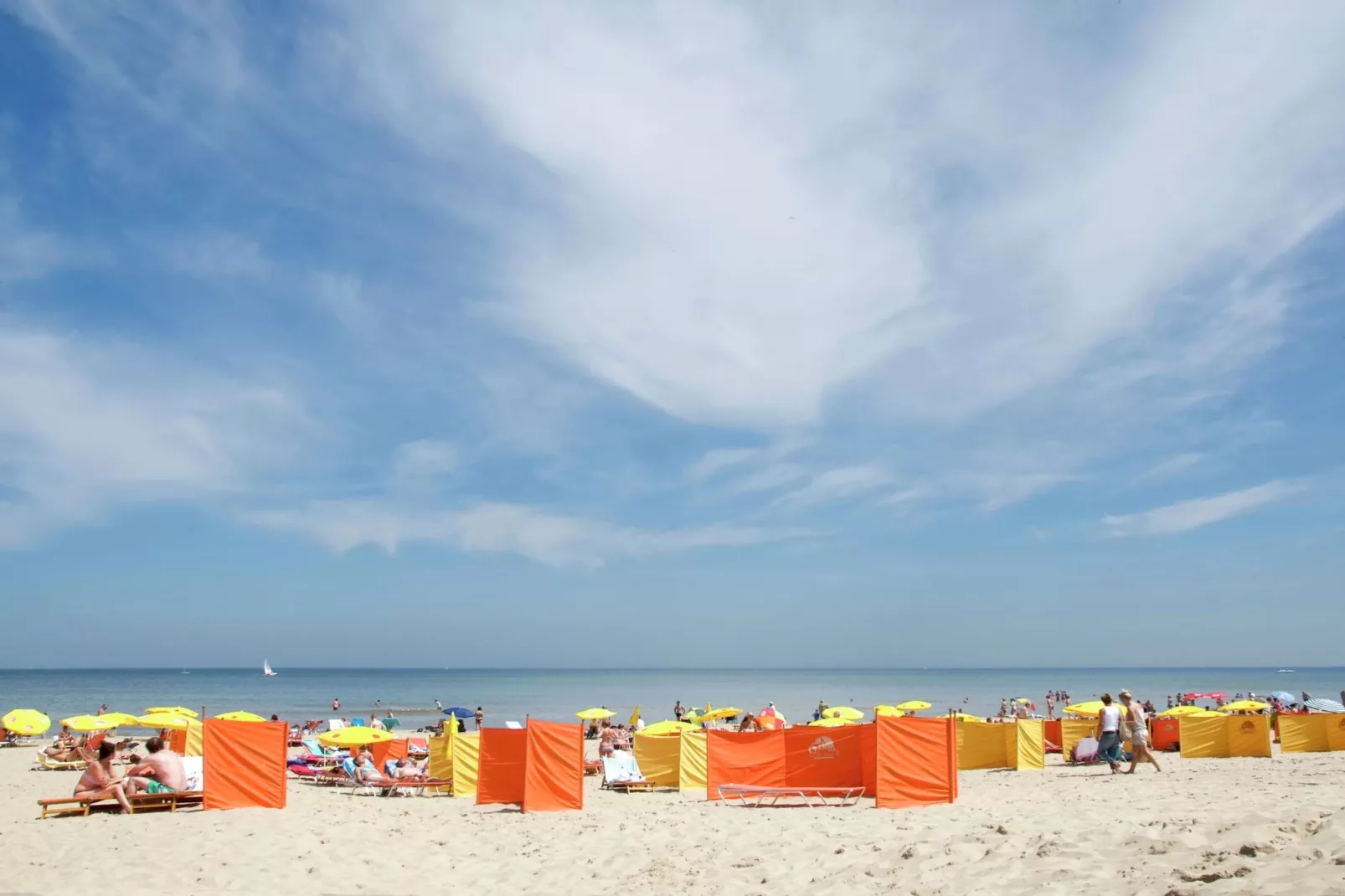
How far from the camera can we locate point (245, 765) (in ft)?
44.5

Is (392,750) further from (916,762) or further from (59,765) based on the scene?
(916,762)

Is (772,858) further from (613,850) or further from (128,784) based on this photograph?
(128,784)

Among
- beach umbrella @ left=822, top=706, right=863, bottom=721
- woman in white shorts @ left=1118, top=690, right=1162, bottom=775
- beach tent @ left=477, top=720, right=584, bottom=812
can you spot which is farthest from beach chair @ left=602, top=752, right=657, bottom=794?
woman in white shorts @ left=1118, top=690, right=1162, bottom=775

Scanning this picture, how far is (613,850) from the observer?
10695 mm

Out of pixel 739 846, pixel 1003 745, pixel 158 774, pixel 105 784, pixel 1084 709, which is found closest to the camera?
pixel 739 846

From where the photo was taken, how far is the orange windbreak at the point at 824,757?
1427cm

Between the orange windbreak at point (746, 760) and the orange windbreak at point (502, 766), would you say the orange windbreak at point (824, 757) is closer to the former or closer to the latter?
the orange windbreak at point (746, 760)

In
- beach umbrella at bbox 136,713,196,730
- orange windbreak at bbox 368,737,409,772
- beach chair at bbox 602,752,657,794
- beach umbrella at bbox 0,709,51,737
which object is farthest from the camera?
beach umbrella at bbox 0,709,51,737

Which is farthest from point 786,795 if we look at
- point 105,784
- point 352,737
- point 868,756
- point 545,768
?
point 105,784

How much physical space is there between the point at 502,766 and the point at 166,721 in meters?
10.7

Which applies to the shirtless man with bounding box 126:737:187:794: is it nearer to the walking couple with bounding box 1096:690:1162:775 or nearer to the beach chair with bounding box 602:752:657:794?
the beach chair with bounding box 602:752:657:794

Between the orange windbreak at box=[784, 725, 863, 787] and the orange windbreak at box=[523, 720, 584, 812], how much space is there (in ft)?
10.7

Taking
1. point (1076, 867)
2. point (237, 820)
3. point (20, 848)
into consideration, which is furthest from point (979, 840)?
point (20, 848)

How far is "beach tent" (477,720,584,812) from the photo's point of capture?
13977 millimetres
